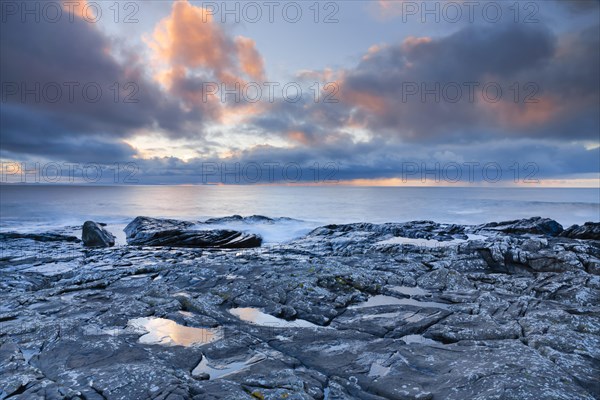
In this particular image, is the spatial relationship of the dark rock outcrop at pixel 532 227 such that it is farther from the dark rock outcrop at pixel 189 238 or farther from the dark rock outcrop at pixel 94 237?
the dark rock outcrop at pixel 94 237

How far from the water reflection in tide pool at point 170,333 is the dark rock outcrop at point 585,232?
24.7m

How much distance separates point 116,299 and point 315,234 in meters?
17.4

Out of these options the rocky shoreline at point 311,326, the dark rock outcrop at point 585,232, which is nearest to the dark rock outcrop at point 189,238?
the rocky shoreline at point 311,326

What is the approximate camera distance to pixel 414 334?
7977 millimetres

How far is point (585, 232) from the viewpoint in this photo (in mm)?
21766

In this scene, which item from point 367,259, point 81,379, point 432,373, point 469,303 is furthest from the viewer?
point 367,259

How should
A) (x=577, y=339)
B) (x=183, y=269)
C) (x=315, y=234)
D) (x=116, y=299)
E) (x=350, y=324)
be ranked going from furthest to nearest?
1. (x=315, y=234)
2. (x=183, y=269)
3. (x=116, y=299)
4. (x=350, y=324)
5. (x=577, y=339)

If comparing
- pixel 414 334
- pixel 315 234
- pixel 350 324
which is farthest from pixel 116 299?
pixel 315 234

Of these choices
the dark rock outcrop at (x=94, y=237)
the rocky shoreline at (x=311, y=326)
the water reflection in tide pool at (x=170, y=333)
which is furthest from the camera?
the dark rock outcrop at (x=94, y=237)

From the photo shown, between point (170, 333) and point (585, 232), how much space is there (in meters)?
26.1

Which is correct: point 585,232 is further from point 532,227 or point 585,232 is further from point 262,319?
point 262,319

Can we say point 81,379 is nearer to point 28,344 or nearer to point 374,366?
point 28,344

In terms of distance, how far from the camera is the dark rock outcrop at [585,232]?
70.4 ft

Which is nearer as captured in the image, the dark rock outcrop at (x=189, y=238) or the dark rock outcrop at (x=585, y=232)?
the dark rock outcrop at (x=585, y=232)
